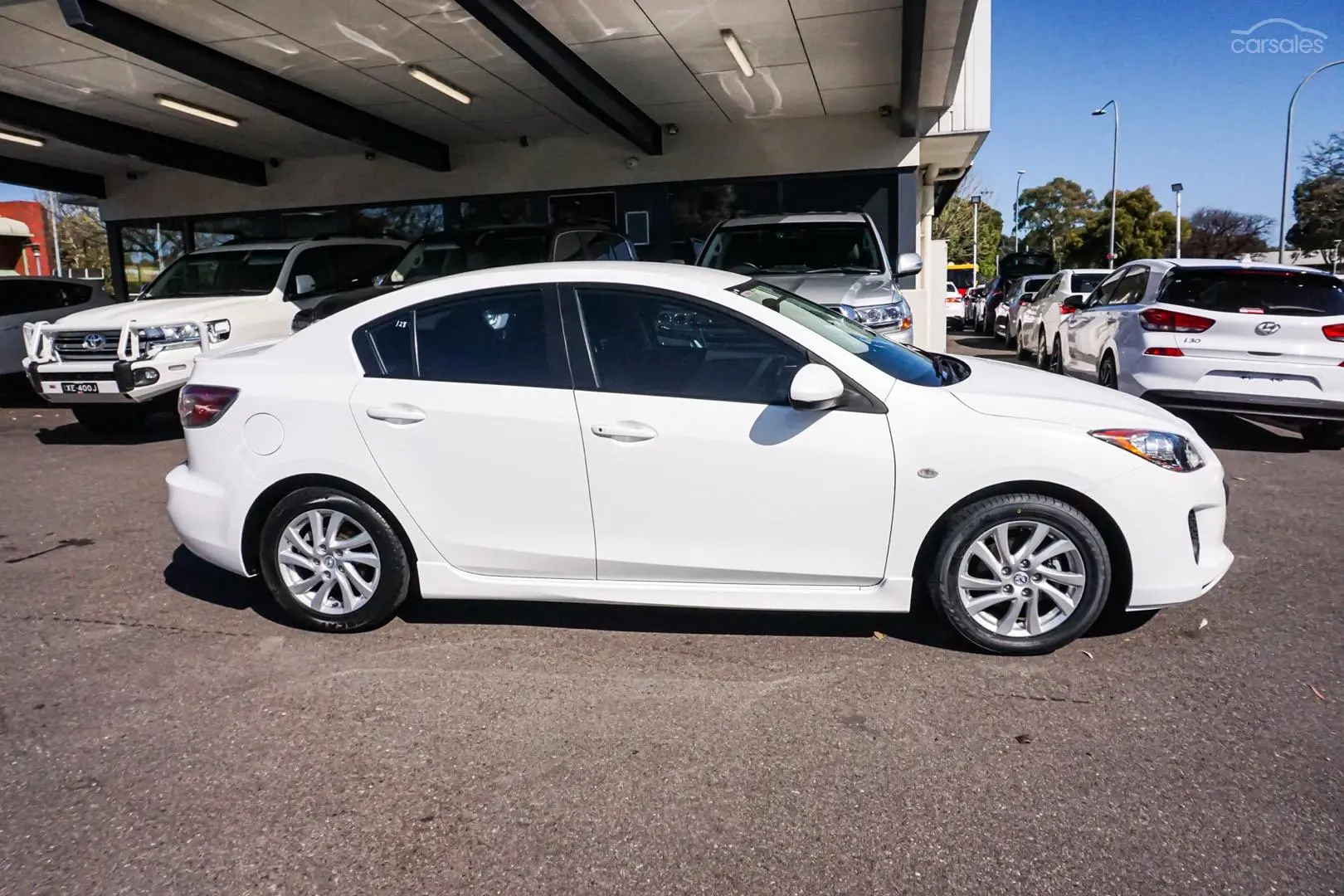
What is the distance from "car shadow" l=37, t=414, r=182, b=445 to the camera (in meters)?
10.2

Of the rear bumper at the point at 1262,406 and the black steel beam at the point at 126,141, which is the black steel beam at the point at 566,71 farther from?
the black steel beam at the point at 126,141

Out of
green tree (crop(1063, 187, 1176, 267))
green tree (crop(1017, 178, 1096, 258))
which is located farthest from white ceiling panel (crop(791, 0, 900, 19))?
green tree (crop(1017, 178, 1096, 258))

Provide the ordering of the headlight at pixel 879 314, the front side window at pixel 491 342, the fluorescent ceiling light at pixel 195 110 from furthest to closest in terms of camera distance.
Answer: the fluorescent ceiling light at pixel 195 110
the headlight at pixel 879 314
the front side window at pixel 491 342

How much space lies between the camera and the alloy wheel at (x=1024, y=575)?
4023mm

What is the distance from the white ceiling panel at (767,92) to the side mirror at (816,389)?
31.3 feet

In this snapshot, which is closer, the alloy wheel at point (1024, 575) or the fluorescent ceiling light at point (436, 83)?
the alloy wheel at point (1024, 575)

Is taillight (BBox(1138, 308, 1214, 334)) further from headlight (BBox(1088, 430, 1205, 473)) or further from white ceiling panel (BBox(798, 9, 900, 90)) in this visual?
headlight (BBox(1088, 430, 1205, 473))

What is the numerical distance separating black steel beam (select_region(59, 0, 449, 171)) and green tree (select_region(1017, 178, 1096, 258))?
66.6 m

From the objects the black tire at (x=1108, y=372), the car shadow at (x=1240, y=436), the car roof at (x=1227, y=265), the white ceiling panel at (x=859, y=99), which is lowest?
the car shadow at (x=1240, y=436)

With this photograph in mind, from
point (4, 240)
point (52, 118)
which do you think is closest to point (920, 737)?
point (52, 118)

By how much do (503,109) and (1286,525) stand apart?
11.6m

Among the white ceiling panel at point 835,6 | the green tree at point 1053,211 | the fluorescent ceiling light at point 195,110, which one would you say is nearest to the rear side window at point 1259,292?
the white ceiling panel at point 835,6

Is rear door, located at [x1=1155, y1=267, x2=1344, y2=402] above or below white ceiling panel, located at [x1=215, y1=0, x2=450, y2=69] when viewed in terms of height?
below

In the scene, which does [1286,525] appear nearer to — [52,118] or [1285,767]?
[1285,767]
